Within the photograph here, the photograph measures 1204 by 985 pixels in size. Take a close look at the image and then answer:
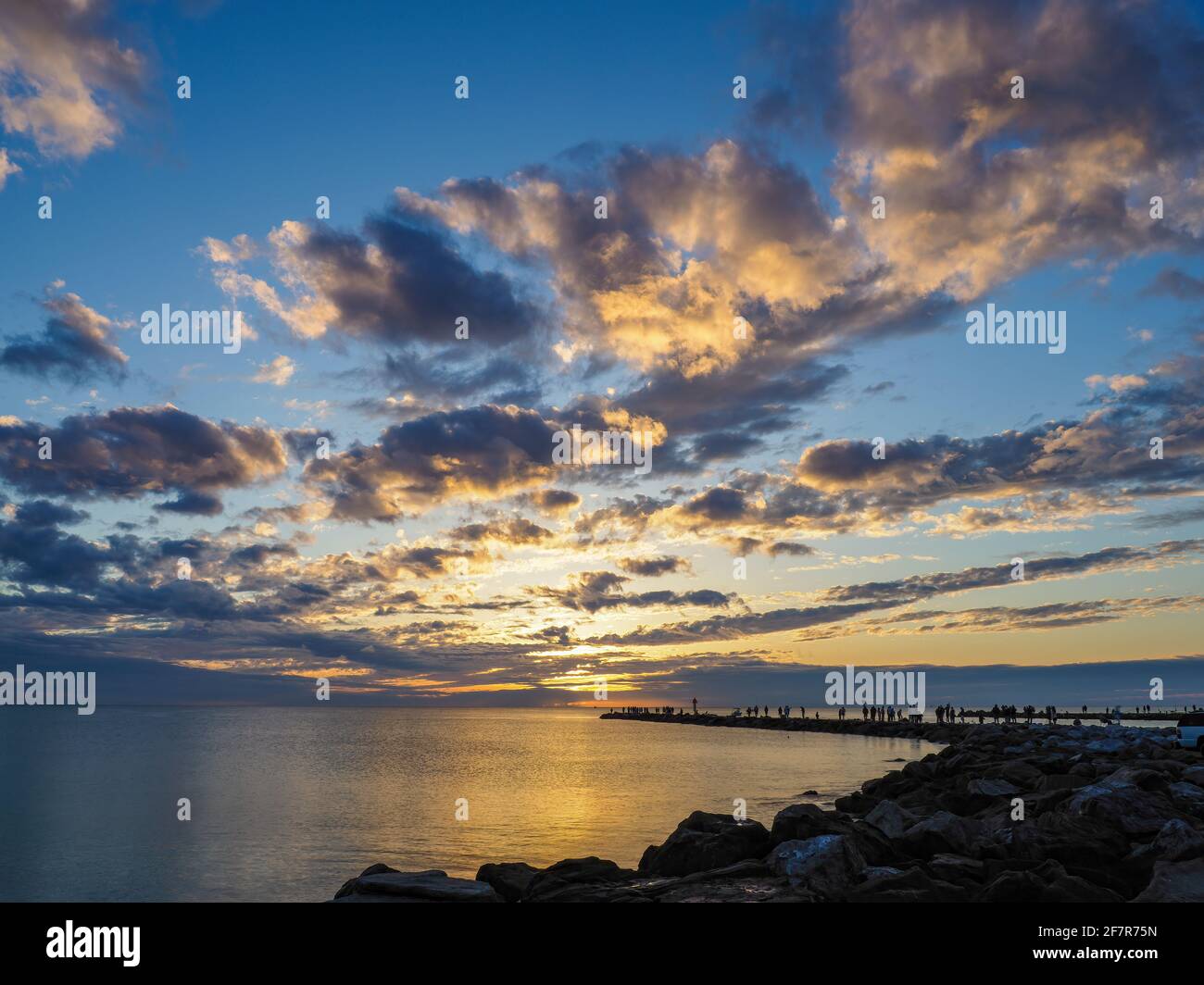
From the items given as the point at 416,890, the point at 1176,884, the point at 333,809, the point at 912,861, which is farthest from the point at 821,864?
the point at 333,809

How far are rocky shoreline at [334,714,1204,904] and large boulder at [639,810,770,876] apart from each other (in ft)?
0.10

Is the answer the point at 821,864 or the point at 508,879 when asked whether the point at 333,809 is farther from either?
the point at 821,864

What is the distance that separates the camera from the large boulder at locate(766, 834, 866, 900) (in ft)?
52.0

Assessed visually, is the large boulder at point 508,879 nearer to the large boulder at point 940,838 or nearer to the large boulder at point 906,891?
the large boulder at point 906,891

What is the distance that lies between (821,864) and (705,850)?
4189 millimetres

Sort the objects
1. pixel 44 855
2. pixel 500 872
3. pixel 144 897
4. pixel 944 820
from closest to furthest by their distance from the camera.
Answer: pixel 500 872
pixel 944 820
pixel 144 897
pixel 44 855

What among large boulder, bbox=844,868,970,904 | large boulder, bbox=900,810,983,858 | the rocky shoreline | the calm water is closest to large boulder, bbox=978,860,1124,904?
the rocky shoreline
